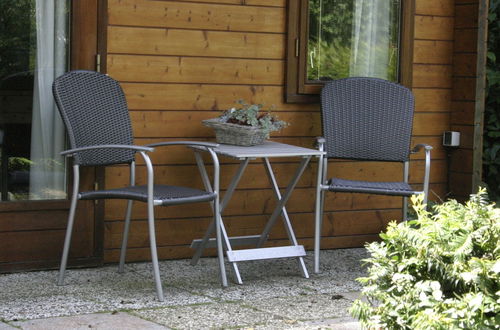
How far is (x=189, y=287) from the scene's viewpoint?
4375 millimetres

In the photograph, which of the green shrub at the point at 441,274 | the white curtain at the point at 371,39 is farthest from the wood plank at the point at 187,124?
the green shrub at the point at 441,274

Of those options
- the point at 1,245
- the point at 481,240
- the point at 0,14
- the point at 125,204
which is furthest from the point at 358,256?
the point at 481,240

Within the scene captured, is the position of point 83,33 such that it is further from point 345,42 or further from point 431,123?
point 431,123

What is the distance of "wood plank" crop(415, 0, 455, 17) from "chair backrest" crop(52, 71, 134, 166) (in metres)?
2.07

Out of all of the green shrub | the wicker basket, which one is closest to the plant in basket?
the wicker basket

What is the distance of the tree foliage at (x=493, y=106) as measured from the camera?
19.2ft

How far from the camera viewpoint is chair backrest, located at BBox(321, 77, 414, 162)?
200 inches

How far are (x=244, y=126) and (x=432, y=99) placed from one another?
163 cm

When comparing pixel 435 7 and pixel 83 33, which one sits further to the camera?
pixel 435 7

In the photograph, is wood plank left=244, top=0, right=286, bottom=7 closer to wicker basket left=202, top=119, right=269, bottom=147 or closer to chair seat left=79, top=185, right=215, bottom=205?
wicker basket left=202, top=119, right=269, bottom=147

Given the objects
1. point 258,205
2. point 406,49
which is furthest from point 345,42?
point 258,205

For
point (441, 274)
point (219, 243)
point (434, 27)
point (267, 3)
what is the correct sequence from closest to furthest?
point (441, 274)
point (219, 243)
point (267, 3)
point (434, 27)

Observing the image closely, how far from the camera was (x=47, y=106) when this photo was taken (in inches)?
182

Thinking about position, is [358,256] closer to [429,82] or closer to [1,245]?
[429,82]
